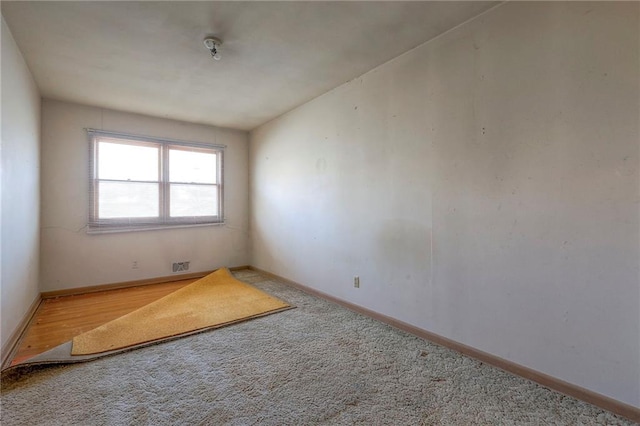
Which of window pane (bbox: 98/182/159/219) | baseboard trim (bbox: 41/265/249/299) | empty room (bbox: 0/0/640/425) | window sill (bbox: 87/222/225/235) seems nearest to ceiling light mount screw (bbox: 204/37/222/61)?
empty room (bbox: 0/0/640/425)

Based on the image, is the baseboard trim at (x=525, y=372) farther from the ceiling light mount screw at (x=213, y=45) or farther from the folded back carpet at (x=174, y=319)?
the ceiling light mount screw at (x=213, y=45)

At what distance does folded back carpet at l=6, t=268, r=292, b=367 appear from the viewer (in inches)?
91.2

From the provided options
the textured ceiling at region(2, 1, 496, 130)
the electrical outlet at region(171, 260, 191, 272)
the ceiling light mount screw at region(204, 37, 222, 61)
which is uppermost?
the textured ceiling at region(2, 1, 496, 130)

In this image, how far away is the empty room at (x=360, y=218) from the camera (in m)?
1.66

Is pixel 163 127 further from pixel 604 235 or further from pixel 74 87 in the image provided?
pixel 604 235

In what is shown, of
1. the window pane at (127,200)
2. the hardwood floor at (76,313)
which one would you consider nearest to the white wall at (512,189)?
the hardwood floor at (76,313)

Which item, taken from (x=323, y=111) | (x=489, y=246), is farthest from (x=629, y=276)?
(x=323, y=111)

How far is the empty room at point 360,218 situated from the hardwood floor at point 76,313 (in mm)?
39

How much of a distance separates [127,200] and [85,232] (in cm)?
67

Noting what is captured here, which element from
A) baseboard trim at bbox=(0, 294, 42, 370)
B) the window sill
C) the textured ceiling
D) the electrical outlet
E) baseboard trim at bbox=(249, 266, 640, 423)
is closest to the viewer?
baseboard trim at bbox=(249, 266, 640, 423)

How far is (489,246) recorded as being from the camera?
7.02 ft

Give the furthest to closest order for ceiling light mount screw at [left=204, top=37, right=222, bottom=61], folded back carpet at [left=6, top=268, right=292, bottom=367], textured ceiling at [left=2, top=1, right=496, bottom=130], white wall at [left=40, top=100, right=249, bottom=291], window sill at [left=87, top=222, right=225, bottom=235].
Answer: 1. window sill at [left=87, top=222, right=225, bottom=235]
2. white wall at [left=40, top=100, right=249, bottom=291]
3. ceiling light mount screw at [left=204, top=37, right=222, bottom=61]
4. folded back carpet at [left=6, top=268, right=292, bottom=367]
5. textured ceiling at [left=2, top=1, right=496, bottom=130]

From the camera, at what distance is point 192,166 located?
16.2ft

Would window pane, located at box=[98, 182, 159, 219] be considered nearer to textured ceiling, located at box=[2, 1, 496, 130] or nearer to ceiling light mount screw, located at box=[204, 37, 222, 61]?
textured ceiling, located at box=[2, 1, 496, 130]
